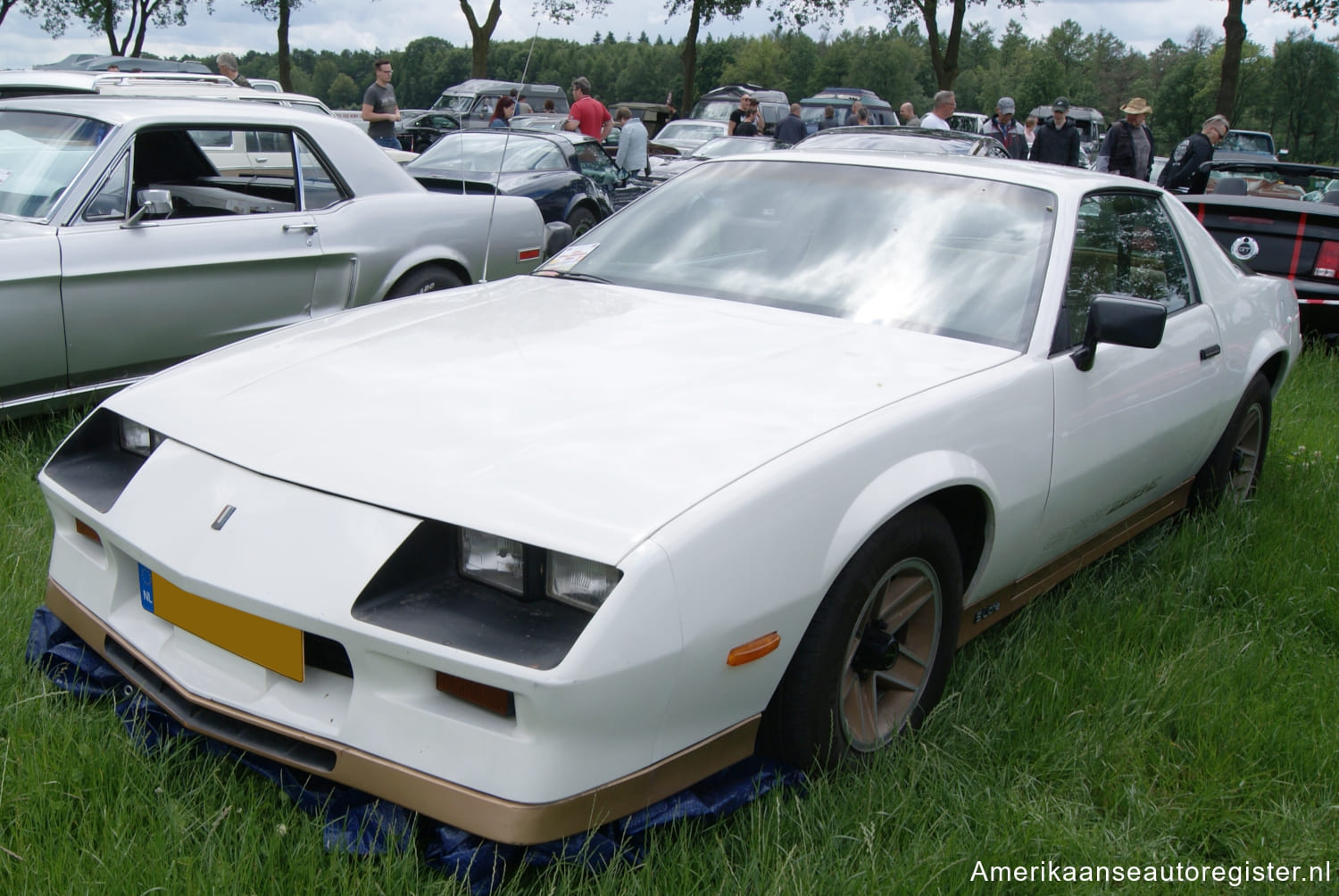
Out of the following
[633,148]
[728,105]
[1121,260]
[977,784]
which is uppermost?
[728,105]

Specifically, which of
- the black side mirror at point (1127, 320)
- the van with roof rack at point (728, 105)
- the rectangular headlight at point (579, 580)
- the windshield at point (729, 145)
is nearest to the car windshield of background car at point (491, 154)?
the windshield at point (729, 145)

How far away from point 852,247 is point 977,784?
1437mm

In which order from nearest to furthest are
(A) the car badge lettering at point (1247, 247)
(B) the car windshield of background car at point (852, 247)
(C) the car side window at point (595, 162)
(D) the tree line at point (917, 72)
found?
(B) the car windshield of background car at point (852, 247) → (A) the car badge lettering at point (1247, 247) → (C) the car side window at point (595, 162) → (D) the tree line at point (917, 72)

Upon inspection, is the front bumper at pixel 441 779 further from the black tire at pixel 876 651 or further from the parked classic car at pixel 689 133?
the parked classic car at pixel 689 133

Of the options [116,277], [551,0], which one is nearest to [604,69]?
[551,0]

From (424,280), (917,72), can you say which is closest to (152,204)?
(424,280)

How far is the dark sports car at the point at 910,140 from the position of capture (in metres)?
9.74

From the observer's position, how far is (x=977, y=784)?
2.38 meters

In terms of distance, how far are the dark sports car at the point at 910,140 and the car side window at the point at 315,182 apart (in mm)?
4889

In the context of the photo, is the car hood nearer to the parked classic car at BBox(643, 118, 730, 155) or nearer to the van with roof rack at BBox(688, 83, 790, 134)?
the parked classic car at BBox(643, 118, 730, 155)

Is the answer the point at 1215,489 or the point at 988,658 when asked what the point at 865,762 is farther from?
the point at 1215,489

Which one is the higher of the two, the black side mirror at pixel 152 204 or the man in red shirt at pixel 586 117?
the man in red shirt at pixel 586 117

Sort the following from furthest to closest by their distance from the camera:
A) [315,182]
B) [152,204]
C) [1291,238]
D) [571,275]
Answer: [1291,238]
[315,182]
[152,204]
[571,275]

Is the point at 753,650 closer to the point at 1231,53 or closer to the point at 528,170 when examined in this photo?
the point at 528,170
